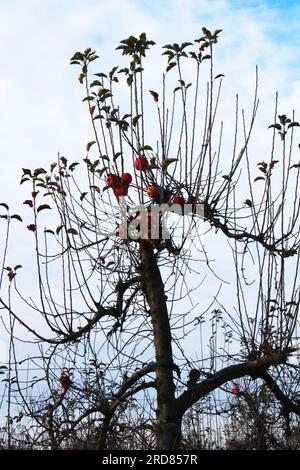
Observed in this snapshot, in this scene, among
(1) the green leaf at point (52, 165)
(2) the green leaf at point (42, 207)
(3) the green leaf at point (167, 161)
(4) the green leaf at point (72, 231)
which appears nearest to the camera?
(3) the green leaf at point (167, 161)

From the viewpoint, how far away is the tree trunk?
15.9 feet

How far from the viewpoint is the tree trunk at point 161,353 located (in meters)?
4.85

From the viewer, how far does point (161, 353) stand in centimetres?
503

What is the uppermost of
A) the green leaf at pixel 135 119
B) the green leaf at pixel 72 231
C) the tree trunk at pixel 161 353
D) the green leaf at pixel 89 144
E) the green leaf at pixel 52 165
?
the green leaf at pixel 52 165

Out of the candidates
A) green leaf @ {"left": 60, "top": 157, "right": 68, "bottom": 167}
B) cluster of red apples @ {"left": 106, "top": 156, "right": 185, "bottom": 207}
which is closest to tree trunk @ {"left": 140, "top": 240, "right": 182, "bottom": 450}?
cluster of red apples @ {"left": 106, "top": 156, "right": 185, "bottom": 207}

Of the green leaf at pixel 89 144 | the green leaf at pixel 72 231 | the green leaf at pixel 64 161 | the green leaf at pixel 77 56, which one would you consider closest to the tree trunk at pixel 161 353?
the green leaf at pixel 72 231

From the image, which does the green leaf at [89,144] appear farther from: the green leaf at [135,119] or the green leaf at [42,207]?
the green leaf at [42,207]

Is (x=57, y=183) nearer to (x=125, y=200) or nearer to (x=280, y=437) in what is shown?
(x=125, y=200)

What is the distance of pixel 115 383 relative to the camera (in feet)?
18.2

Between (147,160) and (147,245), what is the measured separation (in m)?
0.68

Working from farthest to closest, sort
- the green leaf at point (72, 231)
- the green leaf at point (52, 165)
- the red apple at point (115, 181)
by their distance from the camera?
the green leaf at point (52, 165) < the green leaf at point (72, 231) < the red apple at point (115, 181)

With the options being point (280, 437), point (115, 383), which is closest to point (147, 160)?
point (115, 383)

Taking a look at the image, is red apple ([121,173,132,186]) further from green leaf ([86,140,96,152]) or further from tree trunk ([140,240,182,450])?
tree trunk ([140,240,182,450])

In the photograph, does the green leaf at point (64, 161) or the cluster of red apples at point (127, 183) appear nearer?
the cluster of red apples at point (127, 183)
